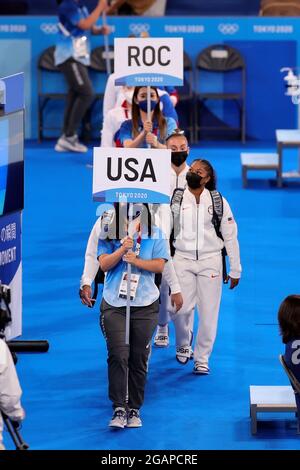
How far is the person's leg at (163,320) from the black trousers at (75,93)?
33.3 ft

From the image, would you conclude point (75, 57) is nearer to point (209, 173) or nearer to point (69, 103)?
point (69, 103)

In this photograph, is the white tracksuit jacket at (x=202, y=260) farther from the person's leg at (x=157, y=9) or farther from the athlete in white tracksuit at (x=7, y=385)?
the person's leg at (x=157, y=9)

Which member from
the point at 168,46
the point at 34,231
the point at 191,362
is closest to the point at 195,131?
the point at 34,231

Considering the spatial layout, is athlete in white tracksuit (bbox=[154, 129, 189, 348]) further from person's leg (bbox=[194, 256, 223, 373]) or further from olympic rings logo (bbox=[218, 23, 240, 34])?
olympic rings logo (bbox=[218, 23, 240, 34])

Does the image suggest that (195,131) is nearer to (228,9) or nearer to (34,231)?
(228,9)

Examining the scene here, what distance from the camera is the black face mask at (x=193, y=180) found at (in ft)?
32.7

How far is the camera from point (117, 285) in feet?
29.6

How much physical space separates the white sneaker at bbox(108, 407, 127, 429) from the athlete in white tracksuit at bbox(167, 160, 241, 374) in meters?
1.40

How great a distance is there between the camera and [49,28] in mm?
21891

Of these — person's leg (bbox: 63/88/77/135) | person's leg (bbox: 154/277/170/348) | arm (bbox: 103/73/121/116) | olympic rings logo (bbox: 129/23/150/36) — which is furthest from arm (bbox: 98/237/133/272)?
olympic rings logo (bbox: 129/23/150/36)

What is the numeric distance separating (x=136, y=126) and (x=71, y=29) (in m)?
8.04

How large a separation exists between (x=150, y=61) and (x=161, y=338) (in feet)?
10.4

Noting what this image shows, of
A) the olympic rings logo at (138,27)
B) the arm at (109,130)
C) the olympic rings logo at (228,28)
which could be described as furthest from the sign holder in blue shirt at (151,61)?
the olympic rings logo at (228,28)

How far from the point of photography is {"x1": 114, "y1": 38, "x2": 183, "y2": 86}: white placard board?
1248 centimetres
